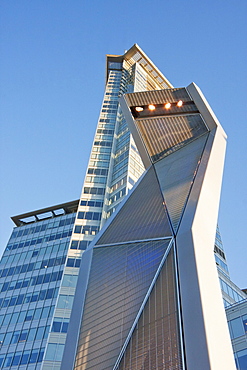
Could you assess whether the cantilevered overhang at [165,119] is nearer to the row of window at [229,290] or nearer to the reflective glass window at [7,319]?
the row of window at [229,290]

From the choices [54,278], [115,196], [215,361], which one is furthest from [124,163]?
[215,361]

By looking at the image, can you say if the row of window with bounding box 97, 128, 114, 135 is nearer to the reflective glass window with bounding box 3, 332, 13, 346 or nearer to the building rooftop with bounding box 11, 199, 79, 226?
the building rooftop with bounding box 11, 199, 79, 226

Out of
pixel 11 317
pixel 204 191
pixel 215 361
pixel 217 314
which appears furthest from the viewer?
pixel 11 317

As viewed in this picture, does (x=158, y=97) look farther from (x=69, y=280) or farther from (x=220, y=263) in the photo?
(x=220, y=263)

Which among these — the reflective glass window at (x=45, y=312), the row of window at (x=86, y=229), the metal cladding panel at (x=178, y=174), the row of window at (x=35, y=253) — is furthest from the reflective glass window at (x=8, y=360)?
the metal cladding panel at (x=178, y=174)

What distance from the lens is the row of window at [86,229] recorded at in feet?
166

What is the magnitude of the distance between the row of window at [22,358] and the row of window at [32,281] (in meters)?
10.2

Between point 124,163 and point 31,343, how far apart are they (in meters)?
30.6

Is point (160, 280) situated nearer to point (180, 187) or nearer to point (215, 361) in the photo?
point (215, 361)

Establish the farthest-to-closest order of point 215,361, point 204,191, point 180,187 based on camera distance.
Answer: point 180,187 < point 204,191 < point 215,361

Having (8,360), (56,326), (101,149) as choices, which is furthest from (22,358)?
(101,149)

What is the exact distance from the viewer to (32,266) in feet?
183

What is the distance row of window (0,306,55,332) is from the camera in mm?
46484

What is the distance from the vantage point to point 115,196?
54.9 metres
